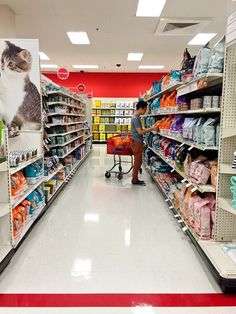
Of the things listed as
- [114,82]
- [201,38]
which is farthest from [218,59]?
[114,82]

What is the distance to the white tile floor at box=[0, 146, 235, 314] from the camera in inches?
98.5

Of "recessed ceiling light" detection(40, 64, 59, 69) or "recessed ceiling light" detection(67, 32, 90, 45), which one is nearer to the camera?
"recessed ceiling light" detection(67, 32, 90, 45)

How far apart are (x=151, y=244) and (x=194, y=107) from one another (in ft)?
5.44

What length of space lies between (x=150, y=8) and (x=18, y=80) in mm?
3839

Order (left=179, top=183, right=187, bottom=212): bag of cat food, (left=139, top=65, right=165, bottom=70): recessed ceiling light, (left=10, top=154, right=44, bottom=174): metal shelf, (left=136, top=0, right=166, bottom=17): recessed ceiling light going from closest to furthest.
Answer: (left=10, top=154, right=44, bottom=174): metal shelf < (left=179, top=183, right=187, bottom=212): bag of cat food < (left=136, top=0, right=166, bottom=17): recessed ceiling light < (left=139, top=65, right=165, bottom=70): recessed ceiling light

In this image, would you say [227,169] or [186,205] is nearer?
[227,169]

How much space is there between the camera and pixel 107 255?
3.09m

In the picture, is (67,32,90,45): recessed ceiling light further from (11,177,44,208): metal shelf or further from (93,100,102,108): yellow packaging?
(93,100,102,108): yellow packaging

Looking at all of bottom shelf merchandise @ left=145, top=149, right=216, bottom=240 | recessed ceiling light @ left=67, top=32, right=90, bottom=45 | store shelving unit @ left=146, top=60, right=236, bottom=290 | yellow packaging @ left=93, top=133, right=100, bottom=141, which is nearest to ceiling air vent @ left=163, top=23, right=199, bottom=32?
recessed ceiling light @ left=67, top=32, right=90, bottom=45

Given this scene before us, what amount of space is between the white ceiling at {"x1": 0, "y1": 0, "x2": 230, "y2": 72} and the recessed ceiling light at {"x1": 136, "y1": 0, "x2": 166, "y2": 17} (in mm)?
126

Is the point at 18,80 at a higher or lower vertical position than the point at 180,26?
lower

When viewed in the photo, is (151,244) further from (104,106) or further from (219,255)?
(104,106)

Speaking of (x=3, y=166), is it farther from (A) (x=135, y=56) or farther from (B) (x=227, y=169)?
(A) (x=135, y=56)

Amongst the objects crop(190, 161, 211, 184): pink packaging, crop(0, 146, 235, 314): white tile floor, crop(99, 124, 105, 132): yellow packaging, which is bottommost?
crop(0, 146, 235, 314): white tile floor
